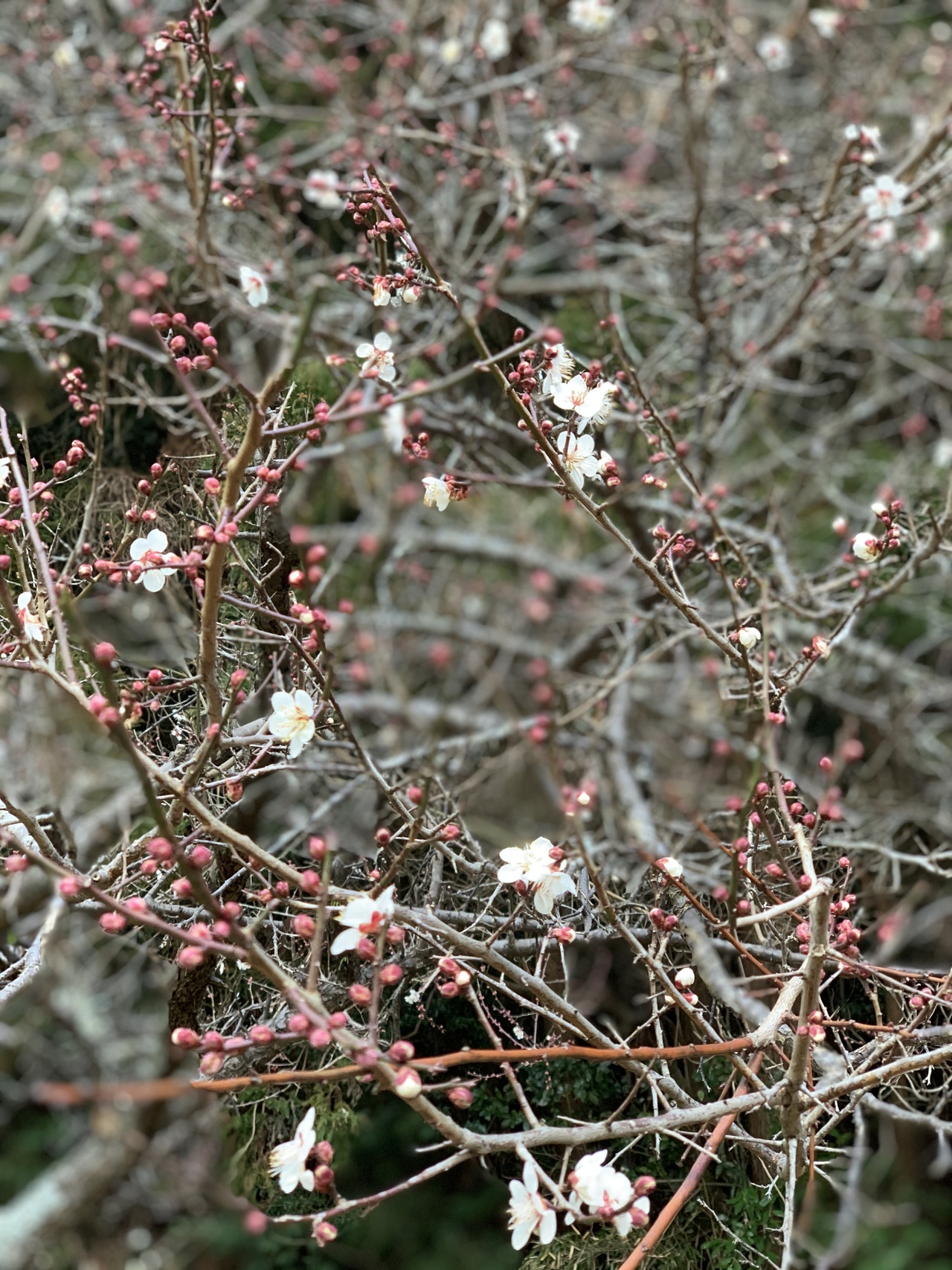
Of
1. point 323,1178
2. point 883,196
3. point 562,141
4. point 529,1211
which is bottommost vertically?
point 529,1211

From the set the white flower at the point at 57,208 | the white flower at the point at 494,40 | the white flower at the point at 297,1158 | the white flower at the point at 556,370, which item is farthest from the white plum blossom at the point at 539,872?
the white flower at the point at 494,40

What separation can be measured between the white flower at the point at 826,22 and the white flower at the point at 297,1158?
4239 mm

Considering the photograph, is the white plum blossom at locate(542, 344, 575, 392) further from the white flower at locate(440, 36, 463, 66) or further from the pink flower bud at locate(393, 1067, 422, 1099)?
the white flower at locate(440, 36, 463, 66)

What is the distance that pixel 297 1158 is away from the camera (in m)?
1.17

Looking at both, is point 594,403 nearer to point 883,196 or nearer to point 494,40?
point 883,196

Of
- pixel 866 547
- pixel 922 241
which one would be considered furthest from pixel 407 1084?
pixel 922 241

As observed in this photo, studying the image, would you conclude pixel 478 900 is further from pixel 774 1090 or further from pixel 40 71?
Answer: pixel 40 71

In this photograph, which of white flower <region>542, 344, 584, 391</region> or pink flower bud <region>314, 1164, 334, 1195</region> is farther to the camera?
white flower <region>542, 344, 584, 391</region>

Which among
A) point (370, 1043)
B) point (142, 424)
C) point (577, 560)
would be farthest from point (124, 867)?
point (577, 560)

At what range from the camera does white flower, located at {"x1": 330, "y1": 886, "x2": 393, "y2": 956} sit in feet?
3.71

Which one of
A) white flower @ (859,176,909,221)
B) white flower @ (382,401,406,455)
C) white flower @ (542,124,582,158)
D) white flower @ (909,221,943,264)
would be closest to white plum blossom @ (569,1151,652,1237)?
white flower @ (382,401,406,455)

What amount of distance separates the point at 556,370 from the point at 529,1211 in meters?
1.07

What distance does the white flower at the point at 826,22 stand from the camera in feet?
13.3

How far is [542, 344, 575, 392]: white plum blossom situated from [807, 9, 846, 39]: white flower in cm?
328
